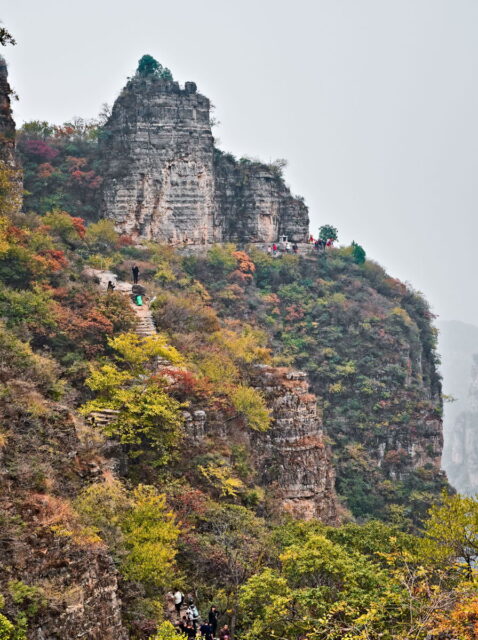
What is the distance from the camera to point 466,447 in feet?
427

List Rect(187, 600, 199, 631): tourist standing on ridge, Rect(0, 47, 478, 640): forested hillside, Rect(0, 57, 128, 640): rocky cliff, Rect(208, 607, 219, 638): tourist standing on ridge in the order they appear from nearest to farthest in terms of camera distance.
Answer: Rect(0, 57, 128, 640): rocky cliff
Rect(0, 47, 478, 640): forested hillside
Rect(208, 607, 219, 638): tourist standing on ridge
Rect(187, 600, 199, 631): tourist standing on ridge

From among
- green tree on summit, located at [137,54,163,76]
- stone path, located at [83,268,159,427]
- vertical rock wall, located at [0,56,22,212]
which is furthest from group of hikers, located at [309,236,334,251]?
vertical rock wall, located at [0,56,22,212]

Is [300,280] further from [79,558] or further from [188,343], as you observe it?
[79,558]

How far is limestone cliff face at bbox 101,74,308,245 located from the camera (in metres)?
41.6

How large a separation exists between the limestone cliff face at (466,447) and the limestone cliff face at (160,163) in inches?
3549

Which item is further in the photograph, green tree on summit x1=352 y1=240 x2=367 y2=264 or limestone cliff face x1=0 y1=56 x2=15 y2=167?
green tree on summit x1=352 y1=240 x2=367 y2=264

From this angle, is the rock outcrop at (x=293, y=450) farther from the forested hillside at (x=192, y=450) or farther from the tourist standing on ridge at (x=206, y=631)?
the tourist standing on ridge at (x=206, y=631)

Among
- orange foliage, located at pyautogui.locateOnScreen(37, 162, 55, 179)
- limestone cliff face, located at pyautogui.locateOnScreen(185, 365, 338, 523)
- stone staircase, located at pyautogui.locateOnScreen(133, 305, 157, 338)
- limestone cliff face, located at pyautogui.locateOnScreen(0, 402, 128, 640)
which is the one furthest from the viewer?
orange foliage, located at pyautogui.locateOnScreen(37, 162, 55, 179)

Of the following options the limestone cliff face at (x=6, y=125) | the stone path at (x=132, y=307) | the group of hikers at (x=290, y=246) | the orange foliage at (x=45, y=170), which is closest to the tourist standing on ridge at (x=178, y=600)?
the stone path at (x=132, y=307)

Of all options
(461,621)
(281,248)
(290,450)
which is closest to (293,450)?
(290,450)

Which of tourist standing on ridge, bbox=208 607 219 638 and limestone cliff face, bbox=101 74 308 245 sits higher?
limestone cliff face, bbox=101 74 308 245

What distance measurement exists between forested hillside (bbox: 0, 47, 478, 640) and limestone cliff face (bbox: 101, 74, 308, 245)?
4.91ft

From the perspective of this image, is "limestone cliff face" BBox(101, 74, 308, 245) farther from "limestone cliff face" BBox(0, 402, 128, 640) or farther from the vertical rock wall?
"limestone cliff face" BBox(0, 402, 128, 640)

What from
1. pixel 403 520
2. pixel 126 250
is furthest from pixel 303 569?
pixel 126 250
